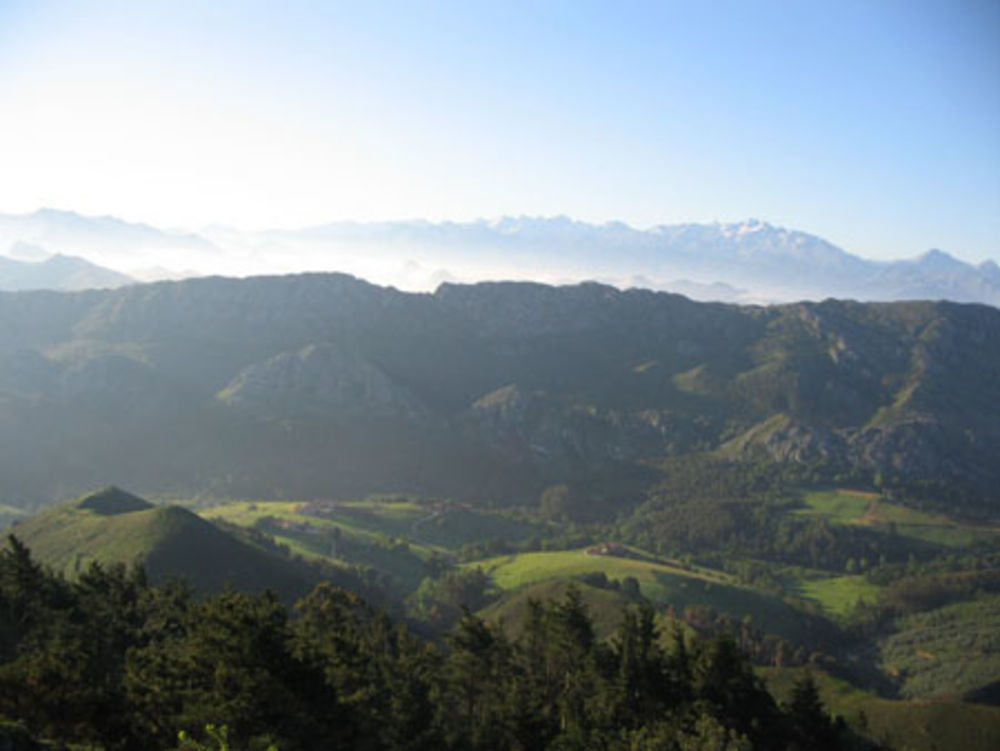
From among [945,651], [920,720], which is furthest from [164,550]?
[945,651]

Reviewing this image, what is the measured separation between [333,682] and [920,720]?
330 ft

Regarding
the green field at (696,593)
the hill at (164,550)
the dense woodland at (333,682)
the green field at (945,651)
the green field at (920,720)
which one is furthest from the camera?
the green field at (696,593)

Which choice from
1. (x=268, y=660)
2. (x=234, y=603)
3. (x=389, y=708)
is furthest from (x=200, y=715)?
(x=389, y=708)

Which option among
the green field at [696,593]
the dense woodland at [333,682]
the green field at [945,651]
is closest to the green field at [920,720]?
the dense woodland at [333,682]

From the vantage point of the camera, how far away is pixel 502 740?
53781mm

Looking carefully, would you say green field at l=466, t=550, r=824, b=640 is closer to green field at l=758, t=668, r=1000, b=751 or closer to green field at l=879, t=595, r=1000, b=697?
green field at l=879, t=595, r=1000, b=697

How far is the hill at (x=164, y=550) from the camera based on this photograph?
131m

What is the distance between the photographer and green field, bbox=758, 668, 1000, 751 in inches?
4077

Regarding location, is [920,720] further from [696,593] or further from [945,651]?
[696,593]

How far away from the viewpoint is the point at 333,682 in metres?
46.4

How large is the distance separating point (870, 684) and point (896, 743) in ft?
163

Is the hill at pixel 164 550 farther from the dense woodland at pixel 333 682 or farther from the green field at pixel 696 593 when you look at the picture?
the green field at pixel 696 593

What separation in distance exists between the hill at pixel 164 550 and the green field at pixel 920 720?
296 feet

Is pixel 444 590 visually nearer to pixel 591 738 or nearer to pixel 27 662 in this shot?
pixel 591 738
